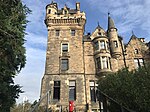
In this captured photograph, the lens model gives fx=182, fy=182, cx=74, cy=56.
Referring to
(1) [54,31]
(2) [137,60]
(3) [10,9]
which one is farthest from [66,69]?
(3) [10,9]

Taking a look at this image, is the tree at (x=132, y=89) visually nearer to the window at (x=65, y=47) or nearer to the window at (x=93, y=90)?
the window at (x=93, y=90)

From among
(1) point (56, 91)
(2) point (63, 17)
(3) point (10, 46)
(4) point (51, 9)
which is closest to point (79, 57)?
(1) point (56, 91)

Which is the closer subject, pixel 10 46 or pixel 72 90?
pixel 10 46

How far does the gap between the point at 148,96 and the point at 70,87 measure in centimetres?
1435

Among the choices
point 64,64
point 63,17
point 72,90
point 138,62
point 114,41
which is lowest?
point 72,90

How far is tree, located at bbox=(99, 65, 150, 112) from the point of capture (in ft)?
45.6

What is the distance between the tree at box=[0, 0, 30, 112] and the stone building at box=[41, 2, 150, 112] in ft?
28.1

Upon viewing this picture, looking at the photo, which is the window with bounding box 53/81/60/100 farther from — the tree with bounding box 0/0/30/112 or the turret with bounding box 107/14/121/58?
the turret with bounding box 107/14/121/58

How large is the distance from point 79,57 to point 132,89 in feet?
48.8

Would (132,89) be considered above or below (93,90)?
below

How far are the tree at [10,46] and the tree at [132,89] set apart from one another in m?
9.17

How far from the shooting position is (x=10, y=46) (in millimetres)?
Answer: 15508

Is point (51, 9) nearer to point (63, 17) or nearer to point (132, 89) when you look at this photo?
point (63, 17)

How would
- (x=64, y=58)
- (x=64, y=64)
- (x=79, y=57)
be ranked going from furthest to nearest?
(x=79, y=57)
(x=64, y=58)
(x=64, y=64)
